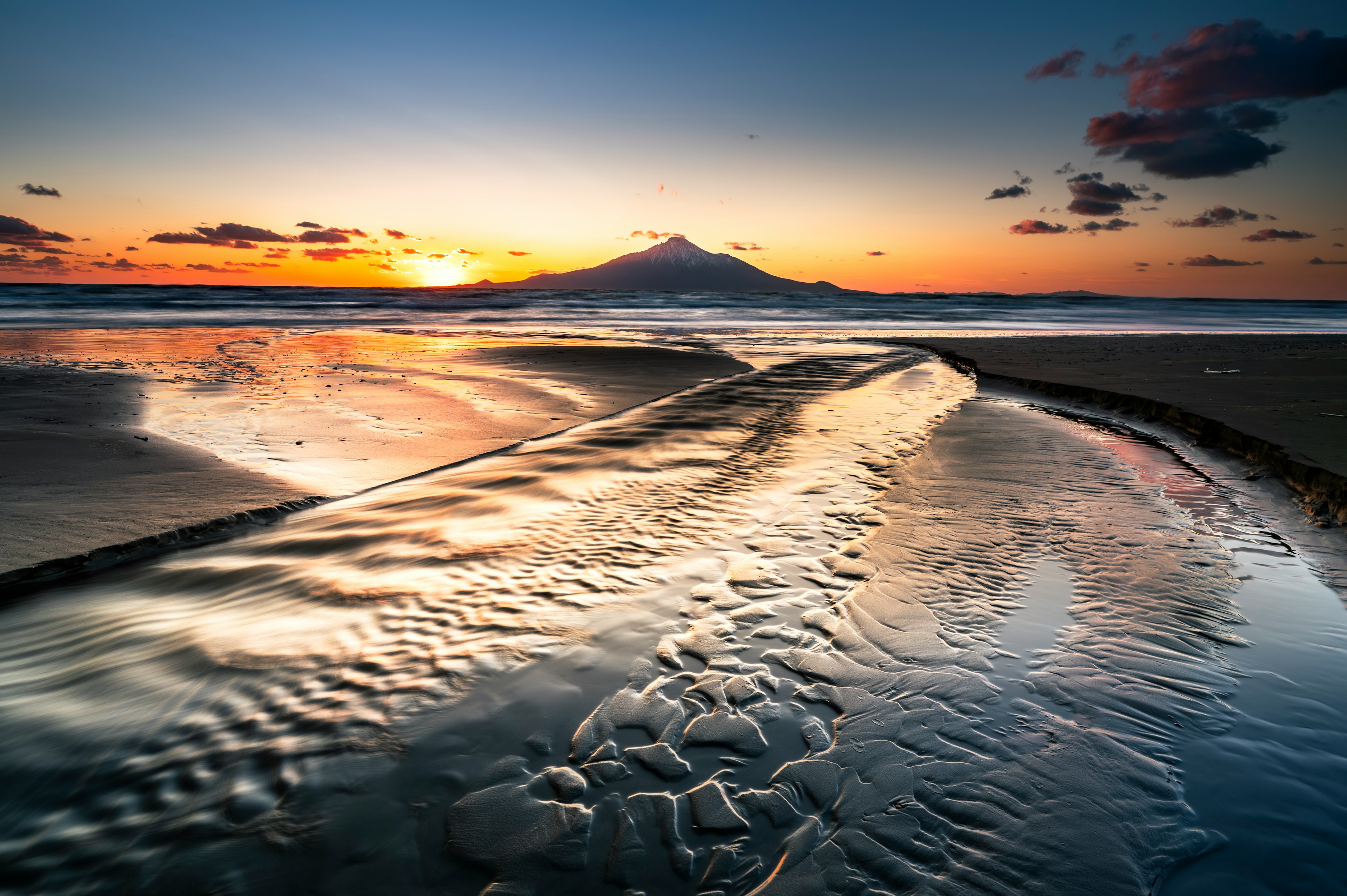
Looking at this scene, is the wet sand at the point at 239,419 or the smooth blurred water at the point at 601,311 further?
the smooth blurred water at the point at 601,311

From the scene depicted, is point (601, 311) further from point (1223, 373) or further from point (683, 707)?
point (683, 707)

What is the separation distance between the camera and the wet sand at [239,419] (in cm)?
462

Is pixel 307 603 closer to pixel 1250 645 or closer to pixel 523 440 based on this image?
pixel 523 440

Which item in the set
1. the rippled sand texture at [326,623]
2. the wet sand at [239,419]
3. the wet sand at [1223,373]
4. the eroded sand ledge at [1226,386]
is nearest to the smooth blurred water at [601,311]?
the wet sand at [1223,373]

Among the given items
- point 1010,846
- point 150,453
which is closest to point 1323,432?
point 1010,846

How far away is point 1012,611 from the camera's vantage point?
340 centimetres

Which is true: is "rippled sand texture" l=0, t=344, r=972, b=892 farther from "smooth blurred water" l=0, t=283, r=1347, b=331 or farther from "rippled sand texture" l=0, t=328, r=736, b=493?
"smooth blurred water" l=0, t=283, r=1347, b=331

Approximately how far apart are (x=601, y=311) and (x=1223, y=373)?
127ft

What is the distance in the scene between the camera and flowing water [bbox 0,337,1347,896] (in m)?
1.96

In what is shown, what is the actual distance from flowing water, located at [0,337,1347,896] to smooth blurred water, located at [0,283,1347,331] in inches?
1027

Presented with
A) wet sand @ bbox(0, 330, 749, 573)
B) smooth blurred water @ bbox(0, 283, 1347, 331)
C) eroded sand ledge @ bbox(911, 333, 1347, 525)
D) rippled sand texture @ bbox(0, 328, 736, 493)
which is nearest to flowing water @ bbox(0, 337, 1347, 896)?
wet sand @ bbox(0, 330, 749, 573)

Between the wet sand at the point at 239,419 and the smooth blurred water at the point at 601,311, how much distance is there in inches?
628

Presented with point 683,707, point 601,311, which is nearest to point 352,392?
point 683,707

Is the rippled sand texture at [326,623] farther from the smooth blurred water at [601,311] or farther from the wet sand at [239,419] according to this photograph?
the smooth blurred water at [601,311]
